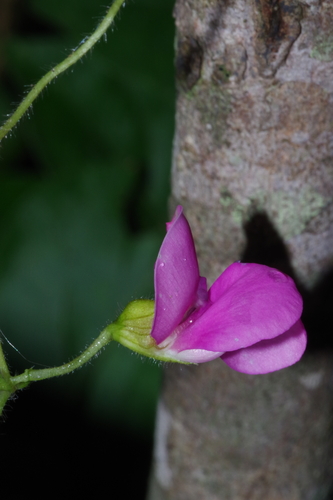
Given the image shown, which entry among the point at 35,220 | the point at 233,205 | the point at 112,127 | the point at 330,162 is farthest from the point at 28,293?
the point at 330,162

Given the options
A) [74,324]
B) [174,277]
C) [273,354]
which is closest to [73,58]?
[174,277]

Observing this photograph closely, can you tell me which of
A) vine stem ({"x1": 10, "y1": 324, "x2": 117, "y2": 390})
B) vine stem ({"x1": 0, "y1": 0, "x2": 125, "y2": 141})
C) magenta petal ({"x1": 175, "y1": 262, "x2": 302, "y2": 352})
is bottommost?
vine stem ({"x1": 10, "y1": 324, "x2": 117, "y2": 390})

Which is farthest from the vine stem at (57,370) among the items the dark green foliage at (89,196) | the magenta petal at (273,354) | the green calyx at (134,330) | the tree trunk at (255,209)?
the dark green foliage at (89,196)

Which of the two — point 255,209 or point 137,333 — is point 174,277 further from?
point 255,209

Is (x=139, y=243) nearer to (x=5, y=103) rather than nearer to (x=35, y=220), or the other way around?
(x=35, y=220)

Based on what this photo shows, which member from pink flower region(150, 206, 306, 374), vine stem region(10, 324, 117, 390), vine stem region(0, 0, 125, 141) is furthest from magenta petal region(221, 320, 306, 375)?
vine stem region(0, 0, 125, 141)

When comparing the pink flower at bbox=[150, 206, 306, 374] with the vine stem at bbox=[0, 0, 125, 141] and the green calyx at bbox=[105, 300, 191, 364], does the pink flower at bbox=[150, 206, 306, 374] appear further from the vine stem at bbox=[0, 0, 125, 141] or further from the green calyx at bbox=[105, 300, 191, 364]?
the vine stem at bbox=[0, 0, 125, 141]

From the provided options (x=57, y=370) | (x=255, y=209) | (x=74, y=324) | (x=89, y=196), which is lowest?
(x=74, y=324)
